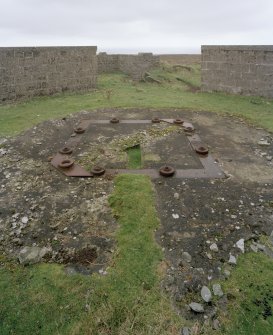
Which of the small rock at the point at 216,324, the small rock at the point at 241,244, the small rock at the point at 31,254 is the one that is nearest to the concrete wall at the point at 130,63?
the small rock at the point at 241,244

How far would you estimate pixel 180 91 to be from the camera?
38.1 feet

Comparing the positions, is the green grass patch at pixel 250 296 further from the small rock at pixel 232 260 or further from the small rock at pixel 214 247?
the small rock at pixel 214 247

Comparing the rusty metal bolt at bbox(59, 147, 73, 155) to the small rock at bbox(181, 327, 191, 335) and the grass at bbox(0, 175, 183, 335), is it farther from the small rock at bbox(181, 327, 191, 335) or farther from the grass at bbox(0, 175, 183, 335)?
the small rock at bbox(181, 327, 191, 335)

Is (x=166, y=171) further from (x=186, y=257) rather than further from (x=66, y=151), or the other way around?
(x=66, y=151)

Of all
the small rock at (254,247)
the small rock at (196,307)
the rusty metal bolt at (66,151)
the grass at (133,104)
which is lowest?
the small rock at (196,307)

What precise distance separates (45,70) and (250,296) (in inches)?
383

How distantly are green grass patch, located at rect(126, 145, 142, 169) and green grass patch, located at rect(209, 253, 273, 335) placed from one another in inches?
104

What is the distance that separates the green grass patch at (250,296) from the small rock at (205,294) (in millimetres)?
165

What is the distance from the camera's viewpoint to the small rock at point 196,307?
8.55 ft

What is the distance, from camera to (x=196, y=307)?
263 centimetres

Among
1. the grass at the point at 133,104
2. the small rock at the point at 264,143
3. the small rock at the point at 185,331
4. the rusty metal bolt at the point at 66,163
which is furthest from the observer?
the grass at the point at 133,104

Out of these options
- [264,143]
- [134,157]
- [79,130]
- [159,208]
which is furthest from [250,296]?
[79,130]

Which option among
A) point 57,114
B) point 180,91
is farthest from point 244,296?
point 180,91

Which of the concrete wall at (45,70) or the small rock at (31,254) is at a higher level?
the concrete wall at (45,70)
